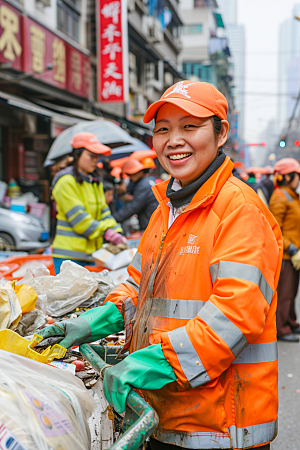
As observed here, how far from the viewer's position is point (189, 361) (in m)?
1.33

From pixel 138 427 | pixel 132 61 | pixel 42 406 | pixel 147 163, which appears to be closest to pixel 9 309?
pixel 42 406

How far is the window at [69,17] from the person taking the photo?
1349cm

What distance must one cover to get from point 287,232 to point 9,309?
4649mm

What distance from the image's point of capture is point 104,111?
16578mm

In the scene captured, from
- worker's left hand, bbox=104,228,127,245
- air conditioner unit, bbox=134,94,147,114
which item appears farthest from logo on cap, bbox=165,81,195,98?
air conditioner unit, bbox=134,94,147,114

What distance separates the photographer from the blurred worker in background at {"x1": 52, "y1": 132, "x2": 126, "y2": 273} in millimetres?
4398

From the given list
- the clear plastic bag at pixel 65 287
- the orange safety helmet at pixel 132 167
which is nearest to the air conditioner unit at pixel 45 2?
the orange safety helmet at pixel 132 167

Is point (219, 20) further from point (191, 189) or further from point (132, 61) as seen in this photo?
point (191, 189)

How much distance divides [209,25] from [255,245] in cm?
6376

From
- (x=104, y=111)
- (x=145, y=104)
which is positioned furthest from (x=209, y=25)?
(x=104, y=111)

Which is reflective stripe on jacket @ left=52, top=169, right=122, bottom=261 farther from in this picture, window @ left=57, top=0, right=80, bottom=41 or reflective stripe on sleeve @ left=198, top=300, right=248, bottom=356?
window @ left=57, top=0, right=80, bottom=41

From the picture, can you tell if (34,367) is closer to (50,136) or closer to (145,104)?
(50,136)

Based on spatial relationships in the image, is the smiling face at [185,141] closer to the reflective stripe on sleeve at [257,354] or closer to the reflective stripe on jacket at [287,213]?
the reflective stripe on sleeve at [257,354]

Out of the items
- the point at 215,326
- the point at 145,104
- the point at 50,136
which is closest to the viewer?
the point at 215,326
